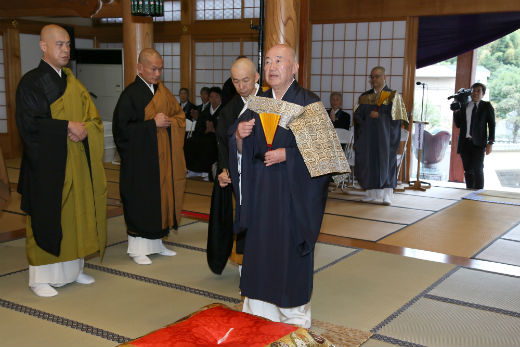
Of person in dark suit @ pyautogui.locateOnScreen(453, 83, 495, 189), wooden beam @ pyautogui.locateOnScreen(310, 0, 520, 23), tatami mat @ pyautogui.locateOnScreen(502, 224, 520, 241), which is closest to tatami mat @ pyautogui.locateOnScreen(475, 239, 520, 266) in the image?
tatami mat @ pyautogui.locateOnScreen(502, 224, 520, 241)

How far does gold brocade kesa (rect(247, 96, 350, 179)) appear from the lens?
2.57 metres

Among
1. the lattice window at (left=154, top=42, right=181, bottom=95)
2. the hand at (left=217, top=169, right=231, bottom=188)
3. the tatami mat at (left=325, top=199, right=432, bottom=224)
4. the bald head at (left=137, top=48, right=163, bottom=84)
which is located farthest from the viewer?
the lattice window at (left=154, top=42, right=181, bottom=95)

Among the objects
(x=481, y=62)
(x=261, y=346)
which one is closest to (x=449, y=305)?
(x=261, y=346)

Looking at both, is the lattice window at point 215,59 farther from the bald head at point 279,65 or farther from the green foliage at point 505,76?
the bald head at point 279,65

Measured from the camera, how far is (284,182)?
265 cm

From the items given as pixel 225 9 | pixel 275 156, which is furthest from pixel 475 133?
pixel 275 156

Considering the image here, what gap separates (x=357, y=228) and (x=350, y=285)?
1628 mm

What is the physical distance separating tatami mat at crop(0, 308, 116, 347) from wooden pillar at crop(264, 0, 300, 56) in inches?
94.3

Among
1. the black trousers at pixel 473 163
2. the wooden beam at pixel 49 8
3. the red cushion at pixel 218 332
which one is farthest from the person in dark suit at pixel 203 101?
the red cushion at pixel 218 332

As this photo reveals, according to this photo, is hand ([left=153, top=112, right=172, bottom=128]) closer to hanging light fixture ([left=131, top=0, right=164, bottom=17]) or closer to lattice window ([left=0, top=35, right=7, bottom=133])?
hanging light fixture ([left=131, top=0, right=164, bottom=17])

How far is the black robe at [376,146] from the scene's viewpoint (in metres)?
6.41

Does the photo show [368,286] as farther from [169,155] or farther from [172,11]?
[172,11]

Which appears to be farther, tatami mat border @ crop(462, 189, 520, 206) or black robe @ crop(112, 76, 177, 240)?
tatami mat border @ crop(462, 189, 520, 206)

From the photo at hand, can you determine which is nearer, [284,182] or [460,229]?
[284,182]
